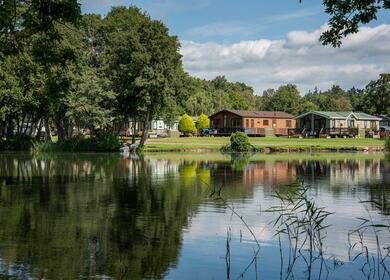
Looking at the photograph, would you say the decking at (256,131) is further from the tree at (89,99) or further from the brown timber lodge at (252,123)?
the tree at (89,99)

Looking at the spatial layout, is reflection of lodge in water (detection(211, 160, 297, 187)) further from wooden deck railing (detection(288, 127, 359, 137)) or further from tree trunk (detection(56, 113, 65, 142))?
wooden deck railing (detection(288, 127, 359, 137))

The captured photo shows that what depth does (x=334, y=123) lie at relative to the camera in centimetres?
9919

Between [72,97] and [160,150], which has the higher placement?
[72,97]

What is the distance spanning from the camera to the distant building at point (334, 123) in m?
96.0

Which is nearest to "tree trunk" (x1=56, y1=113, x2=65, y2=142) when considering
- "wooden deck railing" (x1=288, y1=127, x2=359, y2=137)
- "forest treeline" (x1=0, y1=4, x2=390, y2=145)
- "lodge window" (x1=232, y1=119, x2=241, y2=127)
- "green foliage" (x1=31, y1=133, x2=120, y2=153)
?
"forest treeline" (x1=0, y1=4, x2=390, y2=145)

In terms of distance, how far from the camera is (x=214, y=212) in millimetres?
20391

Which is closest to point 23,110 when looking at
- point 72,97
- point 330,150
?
point 72,97

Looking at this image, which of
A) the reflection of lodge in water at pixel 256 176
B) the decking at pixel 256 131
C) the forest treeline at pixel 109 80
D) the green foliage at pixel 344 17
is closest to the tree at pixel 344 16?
the green foliage at pixel 344 17

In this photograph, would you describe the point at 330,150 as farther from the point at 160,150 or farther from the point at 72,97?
the point at 72,97

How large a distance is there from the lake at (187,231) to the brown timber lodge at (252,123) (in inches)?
2571

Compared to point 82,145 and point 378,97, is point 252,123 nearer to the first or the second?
point 378,97

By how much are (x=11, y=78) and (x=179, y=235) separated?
162 feet

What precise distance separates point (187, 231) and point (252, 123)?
8285 cm

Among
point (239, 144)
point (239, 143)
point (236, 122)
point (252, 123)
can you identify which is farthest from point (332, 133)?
point (239, 143)
